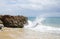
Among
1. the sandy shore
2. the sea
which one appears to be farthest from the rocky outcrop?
the sandy shore

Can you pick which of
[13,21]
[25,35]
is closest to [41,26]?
[13,21]

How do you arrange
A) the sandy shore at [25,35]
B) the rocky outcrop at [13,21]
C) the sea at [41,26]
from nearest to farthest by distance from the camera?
the sandy shore at [25,35], the sea at [41,26], the rocky outcrop at [13,21]

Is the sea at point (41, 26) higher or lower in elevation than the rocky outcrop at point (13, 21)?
lower

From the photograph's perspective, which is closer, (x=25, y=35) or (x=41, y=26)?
(x=25, y=35)

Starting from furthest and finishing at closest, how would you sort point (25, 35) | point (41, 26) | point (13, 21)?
1. point (41, 26)
2. point (13, 21)
3. point (25, 35)

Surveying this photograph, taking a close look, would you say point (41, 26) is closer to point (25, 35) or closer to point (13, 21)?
point (13, 21)

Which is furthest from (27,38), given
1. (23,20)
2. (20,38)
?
(23,20)

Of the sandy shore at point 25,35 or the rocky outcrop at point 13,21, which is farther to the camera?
the rocky outcrop at point 13,21

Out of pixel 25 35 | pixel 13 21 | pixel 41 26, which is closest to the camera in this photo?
pixel 25 35

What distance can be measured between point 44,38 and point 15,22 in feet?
32.7

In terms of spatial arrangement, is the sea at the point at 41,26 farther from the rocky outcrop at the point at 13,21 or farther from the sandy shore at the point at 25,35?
the sandy shore at the point at 25,35

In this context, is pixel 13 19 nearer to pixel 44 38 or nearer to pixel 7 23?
pixel 7 23

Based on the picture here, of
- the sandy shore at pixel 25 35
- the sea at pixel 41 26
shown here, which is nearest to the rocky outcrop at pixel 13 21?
the sea at pixel 41 26

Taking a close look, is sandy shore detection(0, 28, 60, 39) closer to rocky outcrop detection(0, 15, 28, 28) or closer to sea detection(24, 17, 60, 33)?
sea detection(24, 17, 60, 33)
